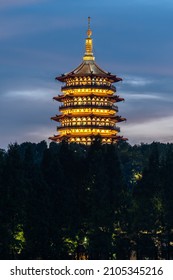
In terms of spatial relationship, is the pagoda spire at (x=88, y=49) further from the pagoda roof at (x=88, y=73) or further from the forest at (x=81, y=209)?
the forest at (x=81, y=209)

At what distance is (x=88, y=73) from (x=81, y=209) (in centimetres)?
9540

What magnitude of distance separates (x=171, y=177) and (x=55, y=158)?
12265mm

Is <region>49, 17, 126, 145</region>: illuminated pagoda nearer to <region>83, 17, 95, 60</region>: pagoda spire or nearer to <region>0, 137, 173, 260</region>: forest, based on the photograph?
<region>83, 17, 95, 60</region>: pagoda spire

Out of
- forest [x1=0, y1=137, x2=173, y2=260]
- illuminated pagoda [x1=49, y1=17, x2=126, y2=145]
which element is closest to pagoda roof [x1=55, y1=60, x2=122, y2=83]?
illuminated pagoda [x1=49, y1=17, x2=126, y2=145]

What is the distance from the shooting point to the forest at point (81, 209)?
7050 centimetres

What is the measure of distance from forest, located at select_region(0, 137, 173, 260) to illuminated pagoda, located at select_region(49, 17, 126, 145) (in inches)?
3168

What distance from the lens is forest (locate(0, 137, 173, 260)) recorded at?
231 ft

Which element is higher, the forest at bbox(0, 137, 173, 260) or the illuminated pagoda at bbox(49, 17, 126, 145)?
the illuminated pagoda at bbox(49, 17, 126, 145)

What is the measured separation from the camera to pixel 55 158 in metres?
79.6

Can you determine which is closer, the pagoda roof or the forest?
the forest

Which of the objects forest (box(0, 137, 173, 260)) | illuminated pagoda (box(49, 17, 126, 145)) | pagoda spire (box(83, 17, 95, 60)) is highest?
pagoda spire (box(83, 17, 95, 60))
